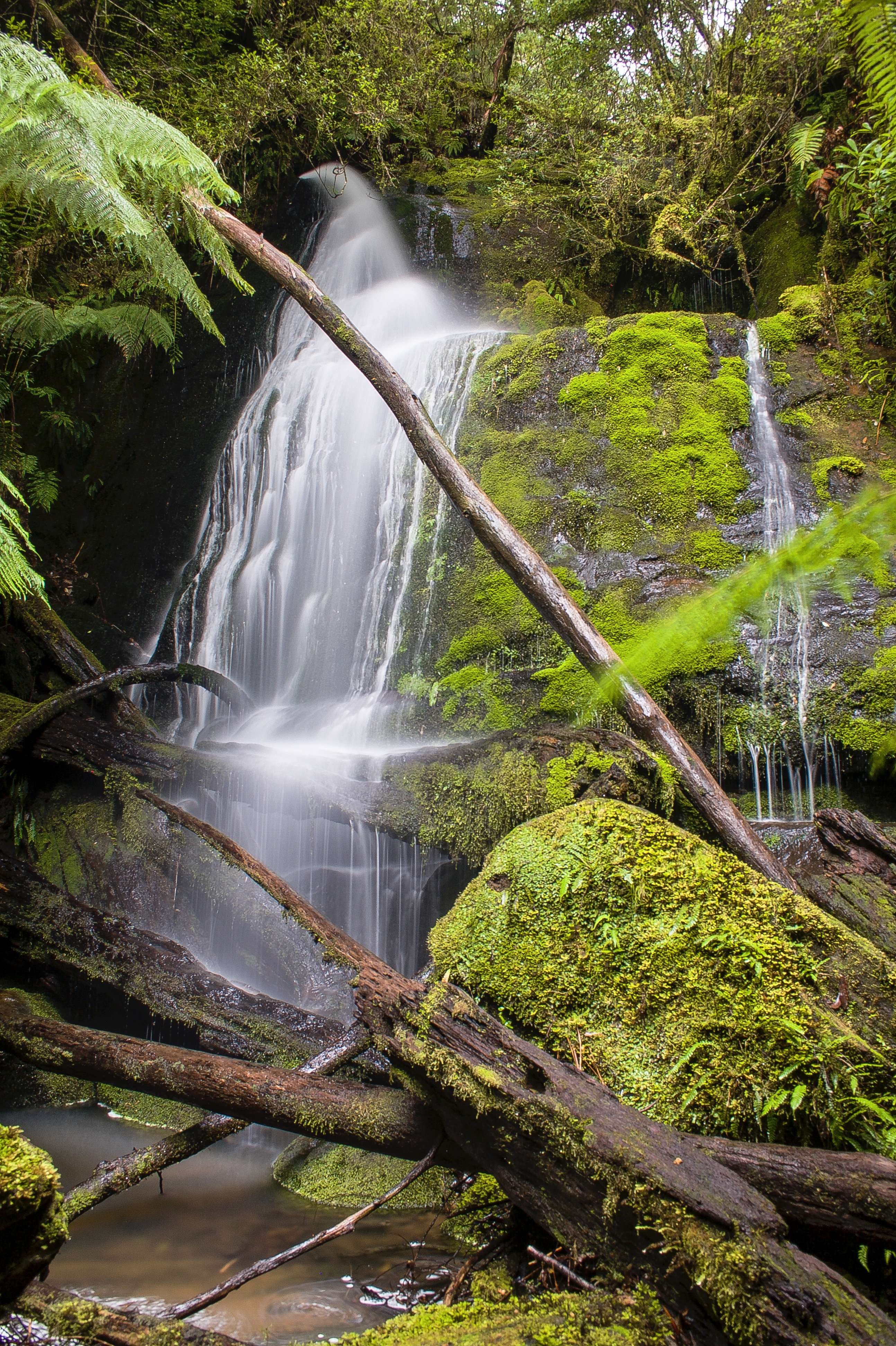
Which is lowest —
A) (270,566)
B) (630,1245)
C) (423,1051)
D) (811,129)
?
(630,1245)

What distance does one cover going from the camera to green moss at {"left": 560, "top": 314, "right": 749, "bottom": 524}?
5980 mm

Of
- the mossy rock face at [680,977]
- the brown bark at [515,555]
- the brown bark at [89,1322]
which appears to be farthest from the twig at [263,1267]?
the brown bark at [515,555]

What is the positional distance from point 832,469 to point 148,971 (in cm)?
623

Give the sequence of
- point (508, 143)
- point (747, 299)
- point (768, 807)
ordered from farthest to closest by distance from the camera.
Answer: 1. point (508, 143)
2. point (747, 299)
3. point (768, 807)

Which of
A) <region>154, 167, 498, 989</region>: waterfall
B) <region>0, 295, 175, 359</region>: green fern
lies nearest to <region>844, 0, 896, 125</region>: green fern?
<region>154, 167, 498, 989</region>: waterfall

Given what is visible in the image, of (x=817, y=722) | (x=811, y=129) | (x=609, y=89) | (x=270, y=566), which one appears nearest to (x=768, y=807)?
(x=817, y=722)

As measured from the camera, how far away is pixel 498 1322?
1715mm

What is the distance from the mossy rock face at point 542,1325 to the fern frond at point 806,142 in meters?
9.42

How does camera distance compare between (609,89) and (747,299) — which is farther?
(609,89)

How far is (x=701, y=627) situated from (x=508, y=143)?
12.1m

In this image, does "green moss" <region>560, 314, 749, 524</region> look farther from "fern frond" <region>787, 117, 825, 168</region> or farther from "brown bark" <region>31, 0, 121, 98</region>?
"brown bark" <region>31, 0, 121, 98</region>

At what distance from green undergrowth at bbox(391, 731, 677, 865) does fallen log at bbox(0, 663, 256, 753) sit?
86.3 inches

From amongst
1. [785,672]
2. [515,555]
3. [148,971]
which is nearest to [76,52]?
[515,555]

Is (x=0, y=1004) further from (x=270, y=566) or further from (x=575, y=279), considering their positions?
(x=575, y=279)
